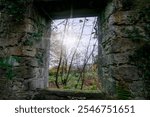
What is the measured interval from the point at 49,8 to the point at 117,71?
136cm

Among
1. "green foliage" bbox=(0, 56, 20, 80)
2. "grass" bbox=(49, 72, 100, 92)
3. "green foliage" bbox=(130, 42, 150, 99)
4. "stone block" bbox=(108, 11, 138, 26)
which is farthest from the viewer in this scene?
"grass" bbox=(49, 72, 100, 92)

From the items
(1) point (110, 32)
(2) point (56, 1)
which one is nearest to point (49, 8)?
(2) point (56, 1)

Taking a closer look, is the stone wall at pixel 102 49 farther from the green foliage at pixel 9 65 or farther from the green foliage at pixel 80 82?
the green foliage at pixel 80 82

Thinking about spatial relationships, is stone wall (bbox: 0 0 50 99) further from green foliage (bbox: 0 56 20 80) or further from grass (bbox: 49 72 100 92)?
grass (bbox: 49 72 100 92)

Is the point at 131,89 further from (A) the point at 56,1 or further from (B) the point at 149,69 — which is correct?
(A) the point at 56,1

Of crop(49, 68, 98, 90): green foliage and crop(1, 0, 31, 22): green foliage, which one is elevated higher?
crop(1, 0, 31, 22): green foliage

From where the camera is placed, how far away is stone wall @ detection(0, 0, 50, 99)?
3221 millimetres

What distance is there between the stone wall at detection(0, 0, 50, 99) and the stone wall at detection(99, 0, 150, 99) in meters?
1.02

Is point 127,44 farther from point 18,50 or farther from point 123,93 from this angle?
point 18,50

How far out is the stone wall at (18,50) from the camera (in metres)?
3.22

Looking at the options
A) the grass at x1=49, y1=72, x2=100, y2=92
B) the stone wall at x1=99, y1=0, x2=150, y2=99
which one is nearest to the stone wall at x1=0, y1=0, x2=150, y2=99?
the stone wall at x1=99, y1=0, x2=150, y2=99

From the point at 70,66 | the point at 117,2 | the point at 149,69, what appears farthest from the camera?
the point at 70,66

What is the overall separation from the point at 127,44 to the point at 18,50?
139cm

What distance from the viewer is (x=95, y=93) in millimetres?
3156
